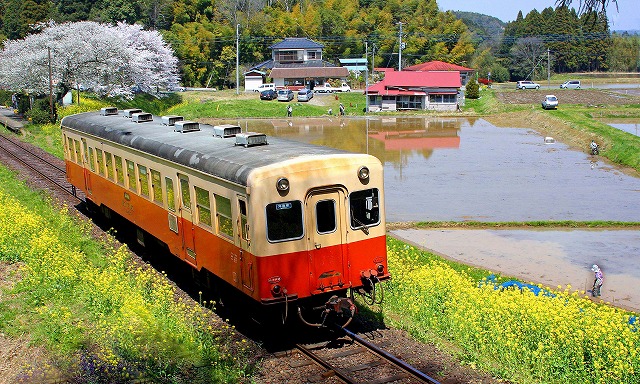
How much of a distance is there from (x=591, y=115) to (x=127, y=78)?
111ft

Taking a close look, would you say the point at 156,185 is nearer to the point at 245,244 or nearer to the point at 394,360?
the point at 245,244

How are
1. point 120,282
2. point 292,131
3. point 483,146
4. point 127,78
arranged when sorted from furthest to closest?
point 127,78, point 292,131, point 483,146, point 120,282

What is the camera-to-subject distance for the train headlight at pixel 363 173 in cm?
994

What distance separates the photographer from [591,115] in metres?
49.1

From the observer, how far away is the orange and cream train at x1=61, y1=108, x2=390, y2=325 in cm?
933

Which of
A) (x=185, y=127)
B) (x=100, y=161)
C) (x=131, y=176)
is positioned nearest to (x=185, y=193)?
(x=185, y=127)

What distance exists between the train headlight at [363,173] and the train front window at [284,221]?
1061mm

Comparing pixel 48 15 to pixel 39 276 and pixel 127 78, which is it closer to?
pixel 127 78

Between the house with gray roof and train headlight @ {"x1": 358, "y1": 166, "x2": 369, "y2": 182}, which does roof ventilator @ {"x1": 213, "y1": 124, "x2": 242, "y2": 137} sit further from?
the house with gray roof

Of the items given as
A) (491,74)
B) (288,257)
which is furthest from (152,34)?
(288,257)

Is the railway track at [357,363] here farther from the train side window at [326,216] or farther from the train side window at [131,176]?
the train side window at [131,176]

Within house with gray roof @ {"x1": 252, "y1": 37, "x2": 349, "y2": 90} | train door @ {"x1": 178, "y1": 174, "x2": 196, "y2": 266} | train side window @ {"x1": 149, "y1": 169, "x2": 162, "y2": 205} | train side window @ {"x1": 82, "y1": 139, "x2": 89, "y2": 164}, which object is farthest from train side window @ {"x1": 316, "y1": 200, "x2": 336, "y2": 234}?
house with gray roof @ {"x1": 252, "y1": 37, "x2": 349, "y2": 90}

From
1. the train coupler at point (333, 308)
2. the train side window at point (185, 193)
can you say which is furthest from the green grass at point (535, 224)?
the train coupler at point (333, 308)

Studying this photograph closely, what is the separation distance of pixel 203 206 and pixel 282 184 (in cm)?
212
